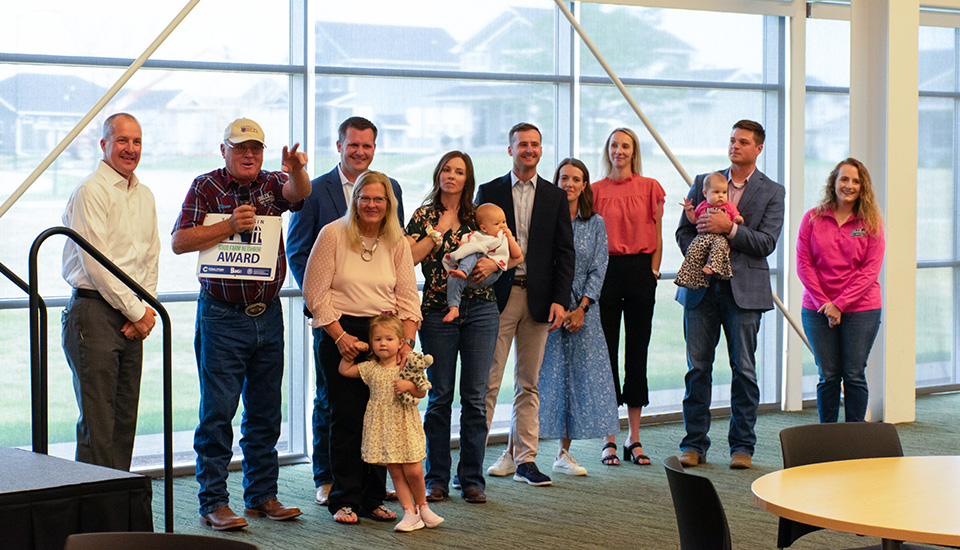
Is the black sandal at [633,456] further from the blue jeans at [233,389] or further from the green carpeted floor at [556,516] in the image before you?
the blue jeans at [233,389]

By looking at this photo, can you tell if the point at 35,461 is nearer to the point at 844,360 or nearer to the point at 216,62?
the point at 216,62

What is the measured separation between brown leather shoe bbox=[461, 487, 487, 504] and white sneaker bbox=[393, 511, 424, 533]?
0.49m

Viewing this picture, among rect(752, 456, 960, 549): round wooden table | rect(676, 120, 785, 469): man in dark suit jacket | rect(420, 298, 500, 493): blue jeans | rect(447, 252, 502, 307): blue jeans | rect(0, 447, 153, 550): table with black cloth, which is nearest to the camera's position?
rect(752, 456, 960, 549): round wooden table

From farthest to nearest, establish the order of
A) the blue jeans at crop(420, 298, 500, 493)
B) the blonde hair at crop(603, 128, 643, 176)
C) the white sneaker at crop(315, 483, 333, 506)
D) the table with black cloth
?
the blonde hair at crop(603, 128, 643, 176)
the white sneaker at crop(315, 483, 333, 506)
the blue jeans at crop(420, 298, 500, 493)
the table with black cloth

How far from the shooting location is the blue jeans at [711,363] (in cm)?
553

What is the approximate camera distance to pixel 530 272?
5.05 meters

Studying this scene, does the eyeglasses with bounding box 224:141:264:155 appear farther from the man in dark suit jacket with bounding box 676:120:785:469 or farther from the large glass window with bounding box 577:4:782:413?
the large glass window with bounding box 577:4:782:413

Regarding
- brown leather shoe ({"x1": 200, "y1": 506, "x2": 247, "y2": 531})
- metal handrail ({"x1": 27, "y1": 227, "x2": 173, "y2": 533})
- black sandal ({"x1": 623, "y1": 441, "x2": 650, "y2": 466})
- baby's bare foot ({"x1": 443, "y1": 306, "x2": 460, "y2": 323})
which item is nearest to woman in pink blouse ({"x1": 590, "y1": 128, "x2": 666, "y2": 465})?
black sandal ({"x1": 623, "y1": 441, "x2": 650, "y2": 466})

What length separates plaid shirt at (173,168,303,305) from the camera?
4.21 metres

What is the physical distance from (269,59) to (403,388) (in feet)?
8.46

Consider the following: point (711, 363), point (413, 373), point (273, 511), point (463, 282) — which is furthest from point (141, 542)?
point (711, 363)

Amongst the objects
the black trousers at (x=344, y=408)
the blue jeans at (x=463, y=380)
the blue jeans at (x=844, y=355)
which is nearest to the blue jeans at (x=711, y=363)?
the blue jeans at (x=844, y=355)

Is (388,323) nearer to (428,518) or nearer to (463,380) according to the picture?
(463,380)

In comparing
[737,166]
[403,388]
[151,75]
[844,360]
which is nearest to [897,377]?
[844,360]
